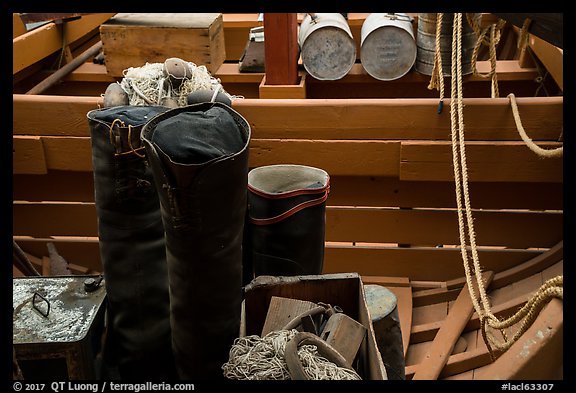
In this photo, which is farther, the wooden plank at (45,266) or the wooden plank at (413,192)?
the wooden plank at (45,266)

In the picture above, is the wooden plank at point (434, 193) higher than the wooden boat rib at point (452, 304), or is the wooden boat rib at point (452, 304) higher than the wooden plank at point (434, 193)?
the wooden plank at point (434, 193)

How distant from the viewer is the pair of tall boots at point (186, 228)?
171cm

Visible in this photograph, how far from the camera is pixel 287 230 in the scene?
2311 millimetres

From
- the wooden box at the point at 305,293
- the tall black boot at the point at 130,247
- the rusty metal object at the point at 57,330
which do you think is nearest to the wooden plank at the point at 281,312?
the wooden box at the point at 305,293

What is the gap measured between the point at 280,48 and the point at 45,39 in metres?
2.23

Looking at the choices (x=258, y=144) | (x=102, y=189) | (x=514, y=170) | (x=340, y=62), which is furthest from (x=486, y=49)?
(x=102, y=189)

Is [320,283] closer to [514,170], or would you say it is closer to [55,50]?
[514,170]

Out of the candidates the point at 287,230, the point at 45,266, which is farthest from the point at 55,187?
the point at 287,230

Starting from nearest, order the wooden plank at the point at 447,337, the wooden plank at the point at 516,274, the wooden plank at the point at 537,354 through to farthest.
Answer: the wooden plank at the point at 537,354 < the wooden plank at the point at 447,337 < the wooden plank at the point at 516,274

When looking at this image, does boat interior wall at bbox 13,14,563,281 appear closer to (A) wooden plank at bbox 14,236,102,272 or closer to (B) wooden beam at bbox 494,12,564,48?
(A) wooden plank at bbox 14,236,102,272

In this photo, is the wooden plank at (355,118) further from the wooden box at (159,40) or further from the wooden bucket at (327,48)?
the wooden box at (159,40)

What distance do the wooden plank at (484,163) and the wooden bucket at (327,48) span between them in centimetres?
115

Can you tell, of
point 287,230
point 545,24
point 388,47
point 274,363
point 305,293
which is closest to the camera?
point 274,363

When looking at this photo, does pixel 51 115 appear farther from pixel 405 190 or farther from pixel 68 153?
pixel 405 190
